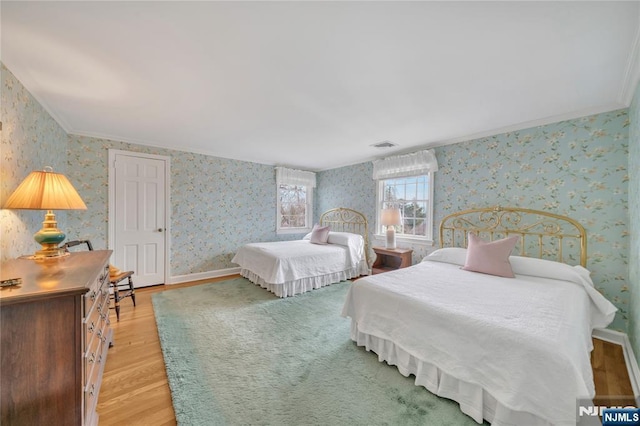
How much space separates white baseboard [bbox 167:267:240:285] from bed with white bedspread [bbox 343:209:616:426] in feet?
9.94

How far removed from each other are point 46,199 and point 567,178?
180 inches

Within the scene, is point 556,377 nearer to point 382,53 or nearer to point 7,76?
point 382,53

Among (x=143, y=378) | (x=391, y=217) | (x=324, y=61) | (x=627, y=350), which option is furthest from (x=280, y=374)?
(x=627, y=350)

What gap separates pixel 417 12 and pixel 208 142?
3308mm

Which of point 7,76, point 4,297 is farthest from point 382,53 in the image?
point 7,76

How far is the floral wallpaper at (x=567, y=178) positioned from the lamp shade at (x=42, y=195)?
13.3 feet

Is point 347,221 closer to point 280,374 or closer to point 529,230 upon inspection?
point 529,230

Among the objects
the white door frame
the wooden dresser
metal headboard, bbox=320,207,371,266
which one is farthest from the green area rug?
metal headboard, bbox=320,207,371,266

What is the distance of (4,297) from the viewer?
37.2 inches

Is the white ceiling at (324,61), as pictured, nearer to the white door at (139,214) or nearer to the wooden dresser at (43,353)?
the white door at (139,214)

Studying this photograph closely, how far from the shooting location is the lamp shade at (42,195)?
158 cm

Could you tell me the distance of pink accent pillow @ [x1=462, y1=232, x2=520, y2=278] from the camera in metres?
2.48

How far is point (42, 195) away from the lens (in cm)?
164

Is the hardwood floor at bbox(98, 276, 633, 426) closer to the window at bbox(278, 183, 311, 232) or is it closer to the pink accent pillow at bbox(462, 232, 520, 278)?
the pink accent pillow at bbox(462, 232, 520, 278)
